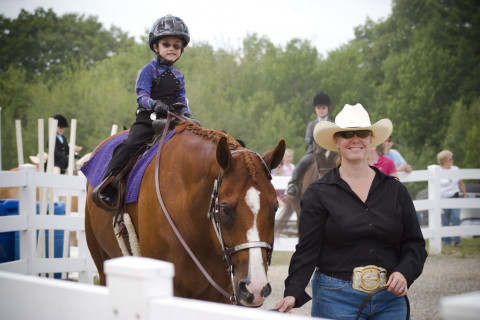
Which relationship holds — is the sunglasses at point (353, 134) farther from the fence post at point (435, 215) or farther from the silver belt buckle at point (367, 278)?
the fence post at point (435, 215)

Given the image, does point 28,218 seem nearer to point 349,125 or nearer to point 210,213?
point 210,213

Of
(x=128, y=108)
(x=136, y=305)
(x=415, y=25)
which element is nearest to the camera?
(x=136, y=305)

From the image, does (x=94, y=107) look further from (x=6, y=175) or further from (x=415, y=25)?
(x=6, y=175)

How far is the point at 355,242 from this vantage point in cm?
372

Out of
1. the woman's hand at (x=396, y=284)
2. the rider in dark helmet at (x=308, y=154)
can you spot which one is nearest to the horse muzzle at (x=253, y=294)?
the woman's hand at (x=396, y=284)

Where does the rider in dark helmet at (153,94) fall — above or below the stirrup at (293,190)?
above

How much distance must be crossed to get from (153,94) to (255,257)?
231cm

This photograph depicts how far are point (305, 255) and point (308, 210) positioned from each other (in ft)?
0.92

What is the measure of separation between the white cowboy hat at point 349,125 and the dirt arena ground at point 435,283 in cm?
377

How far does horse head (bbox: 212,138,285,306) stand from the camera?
3.84m

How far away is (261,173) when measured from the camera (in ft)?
14.3

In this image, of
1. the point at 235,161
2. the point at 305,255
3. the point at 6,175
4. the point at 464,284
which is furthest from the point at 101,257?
the point at 464,284

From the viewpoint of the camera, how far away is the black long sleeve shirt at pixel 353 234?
368 cm

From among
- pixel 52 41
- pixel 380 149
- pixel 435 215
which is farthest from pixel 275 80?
pixel 380 149
